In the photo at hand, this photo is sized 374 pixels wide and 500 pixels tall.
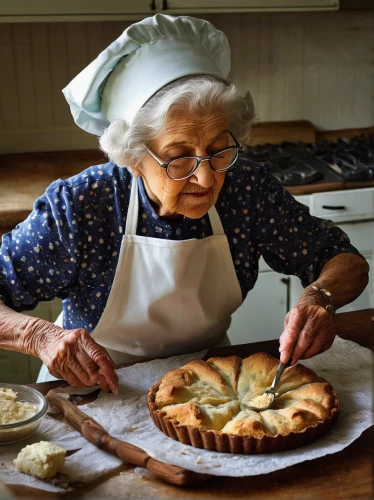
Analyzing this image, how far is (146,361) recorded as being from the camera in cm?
→ 168

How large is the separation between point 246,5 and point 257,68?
466 millimetres

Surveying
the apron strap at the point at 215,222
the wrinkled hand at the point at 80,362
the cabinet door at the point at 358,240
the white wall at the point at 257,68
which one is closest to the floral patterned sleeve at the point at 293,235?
the apron strap at the point at 215,222

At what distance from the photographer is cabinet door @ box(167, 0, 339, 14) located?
119 inches

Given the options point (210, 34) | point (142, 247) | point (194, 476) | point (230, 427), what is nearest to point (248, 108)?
point (210, 34)

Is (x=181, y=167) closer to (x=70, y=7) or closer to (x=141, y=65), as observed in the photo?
(x=141, y=65)

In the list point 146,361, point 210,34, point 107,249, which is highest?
point 210,34

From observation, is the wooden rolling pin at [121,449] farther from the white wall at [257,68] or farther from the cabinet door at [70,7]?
the white wall at [257,68]

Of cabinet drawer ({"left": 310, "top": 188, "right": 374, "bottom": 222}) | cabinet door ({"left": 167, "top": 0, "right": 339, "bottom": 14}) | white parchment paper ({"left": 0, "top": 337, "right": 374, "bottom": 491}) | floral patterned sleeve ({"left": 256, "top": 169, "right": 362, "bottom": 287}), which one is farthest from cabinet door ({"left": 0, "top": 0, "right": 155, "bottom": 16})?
white parchment paper ({"left": 0, "top": 337, "right": 374, "bottom": 491})

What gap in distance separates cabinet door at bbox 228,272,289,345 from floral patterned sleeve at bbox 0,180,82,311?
1.37 m

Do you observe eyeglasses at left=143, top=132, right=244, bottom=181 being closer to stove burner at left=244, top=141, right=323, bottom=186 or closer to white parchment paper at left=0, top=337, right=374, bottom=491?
white parchment paper at left=0, top=337, right=374, bottom=491

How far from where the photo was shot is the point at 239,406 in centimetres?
148

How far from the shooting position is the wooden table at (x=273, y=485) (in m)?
1.20

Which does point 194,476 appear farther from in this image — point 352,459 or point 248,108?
point 248,108

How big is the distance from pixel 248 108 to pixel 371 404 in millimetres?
764
